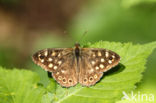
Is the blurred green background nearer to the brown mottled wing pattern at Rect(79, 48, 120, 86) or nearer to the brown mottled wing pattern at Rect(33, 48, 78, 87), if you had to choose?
the brown mottled wing pattern at Rect(33, 48, 78, 87)


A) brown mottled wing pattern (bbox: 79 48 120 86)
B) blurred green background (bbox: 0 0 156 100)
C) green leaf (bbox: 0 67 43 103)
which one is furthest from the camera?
blurred green background (bbox: 0 0 156 100)

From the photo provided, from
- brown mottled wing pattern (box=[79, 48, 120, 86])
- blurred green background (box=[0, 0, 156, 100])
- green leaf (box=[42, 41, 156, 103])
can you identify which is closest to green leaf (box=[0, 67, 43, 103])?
green leaf (box=[42, 41, 156, 103])

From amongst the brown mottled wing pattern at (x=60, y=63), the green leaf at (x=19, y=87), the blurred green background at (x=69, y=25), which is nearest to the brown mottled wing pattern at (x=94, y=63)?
the brown mottled wing pattern at (x=60, y=63)

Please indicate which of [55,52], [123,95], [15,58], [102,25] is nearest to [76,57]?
[55,52]

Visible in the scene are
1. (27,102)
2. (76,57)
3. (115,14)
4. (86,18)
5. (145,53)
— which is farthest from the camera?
(86,18)

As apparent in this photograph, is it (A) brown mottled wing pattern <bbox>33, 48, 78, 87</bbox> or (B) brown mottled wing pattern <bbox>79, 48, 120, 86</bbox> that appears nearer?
(B) brown mottled wing pattern <bbox>79, 48, 120, 86</bbox>

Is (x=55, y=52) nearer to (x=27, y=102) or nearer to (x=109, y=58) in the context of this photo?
(x=109, y=58)

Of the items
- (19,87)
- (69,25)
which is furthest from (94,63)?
(69,25)
